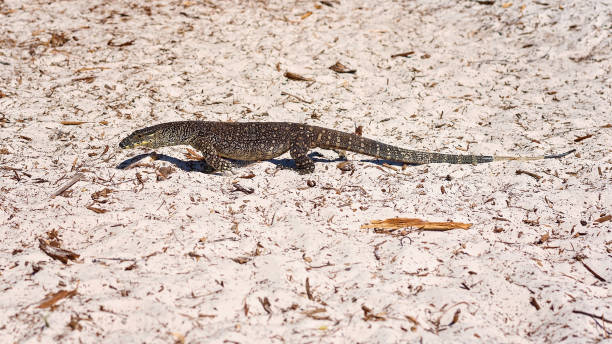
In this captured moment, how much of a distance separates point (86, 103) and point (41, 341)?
19.6ft

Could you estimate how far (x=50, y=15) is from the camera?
11766 mm

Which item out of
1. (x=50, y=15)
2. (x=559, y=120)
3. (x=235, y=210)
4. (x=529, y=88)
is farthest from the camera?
(x=50, y=15)

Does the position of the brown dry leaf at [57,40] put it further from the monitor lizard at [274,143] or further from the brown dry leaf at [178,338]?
the brown dry leaf at [178,338]

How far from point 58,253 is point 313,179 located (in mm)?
3652

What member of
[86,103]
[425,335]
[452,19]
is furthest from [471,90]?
[86,103]

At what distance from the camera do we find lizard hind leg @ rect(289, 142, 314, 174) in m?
7.54

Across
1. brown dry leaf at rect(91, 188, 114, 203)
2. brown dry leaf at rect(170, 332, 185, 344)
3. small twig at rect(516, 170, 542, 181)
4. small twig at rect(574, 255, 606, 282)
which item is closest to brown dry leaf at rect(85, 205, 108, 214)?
brown dry leaf at rect(91, 188, 114, 203)

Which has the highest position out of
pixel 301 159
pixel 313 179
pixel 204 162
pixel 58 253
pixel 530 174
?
A: pixel 58 253

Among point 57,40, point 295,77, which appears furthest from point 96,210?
point 57,40

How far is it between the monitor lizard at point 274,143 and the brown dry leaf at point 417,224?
1.72m

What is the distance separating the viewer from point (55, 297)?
4605mm

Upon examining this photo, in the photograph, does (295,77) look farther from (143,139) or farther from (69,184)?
(69,184)

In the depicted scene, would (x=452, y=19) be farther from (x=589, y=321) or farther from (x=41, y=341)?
(x=41, y=341)

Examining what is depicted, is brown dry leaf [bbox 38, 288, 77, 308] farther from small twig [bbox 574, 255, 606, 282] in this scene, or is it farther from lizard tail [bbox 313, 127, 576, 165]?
small twig [bbox 574, 255, 606, 282]
